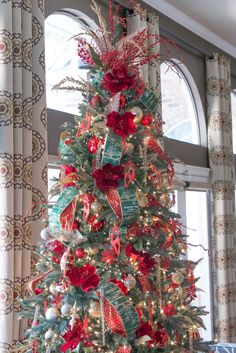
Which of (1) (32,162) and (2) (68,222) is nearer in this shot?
(2) (68,222)

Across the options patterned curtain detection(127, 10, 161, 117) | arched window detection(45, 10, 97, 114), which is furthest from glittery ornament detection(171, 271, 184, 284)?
patterned curtain detection(127, 10, 161, 117)

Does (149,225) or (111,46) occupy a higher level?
(111,46)

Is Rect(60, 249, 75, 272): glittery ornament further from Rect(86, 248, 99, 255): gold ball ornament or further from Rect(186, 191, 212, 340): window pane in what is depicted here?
Rect(186, 191, 212, 340): window pane

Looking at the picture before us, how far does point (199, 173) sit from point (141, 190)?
8.69 ft

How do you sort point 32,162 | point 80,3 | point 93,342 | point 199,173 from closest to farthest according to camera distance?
1. point 93,342
2. point 32,162
3. point 80,3
4. point 199,173

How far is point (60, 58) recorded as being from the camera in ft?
11.0

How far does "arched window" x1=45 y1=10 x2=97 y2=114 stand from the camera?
326cm

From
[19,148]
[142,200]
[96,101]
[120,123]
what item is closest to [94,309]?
[142,200]

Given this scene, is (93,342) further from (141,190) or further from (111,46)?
(111,46)

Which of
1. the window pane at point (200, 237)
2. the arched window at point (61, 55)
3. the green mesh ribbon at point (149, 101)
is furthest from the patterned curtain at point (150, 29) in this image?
the green mesh ribbon at point (149, 101)

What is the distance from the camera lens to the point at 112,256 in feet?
6.46

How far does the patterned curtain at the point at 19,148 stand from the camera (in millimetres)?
2385

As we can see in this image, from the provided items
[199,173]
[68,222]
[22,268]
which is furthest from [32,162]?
[199,173]

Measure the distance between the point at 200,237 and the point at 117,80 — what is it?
3008 mm
